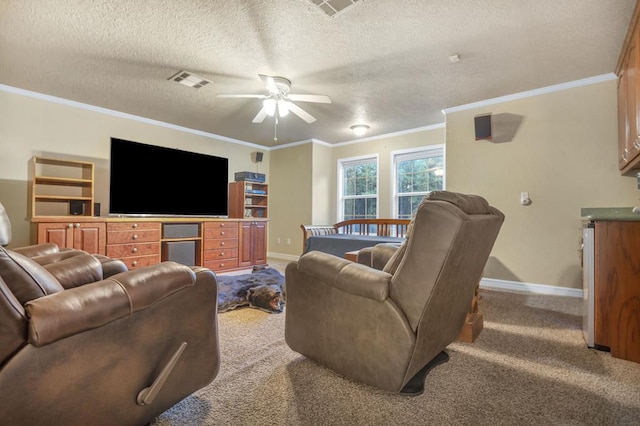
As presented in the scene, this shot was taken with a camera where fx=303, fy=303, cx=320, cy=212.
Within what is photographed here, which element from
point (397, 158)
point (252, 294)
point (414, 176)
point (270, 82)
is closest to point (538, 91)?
point (414, 176)

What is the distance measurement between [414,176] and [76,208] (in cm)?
505

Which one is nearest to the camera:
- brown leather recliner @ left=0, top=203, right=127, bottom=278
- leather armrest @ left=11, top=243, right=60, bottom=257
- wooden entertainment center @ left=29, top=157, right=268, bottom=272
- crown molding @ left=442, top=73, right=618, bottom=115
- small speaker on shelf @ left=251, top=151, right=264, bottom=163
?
brown leather recliner @ left=0, top=203, right=127, bottom=278

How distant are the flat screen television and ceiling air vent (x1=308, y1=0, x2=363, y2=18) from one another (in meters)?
3.25

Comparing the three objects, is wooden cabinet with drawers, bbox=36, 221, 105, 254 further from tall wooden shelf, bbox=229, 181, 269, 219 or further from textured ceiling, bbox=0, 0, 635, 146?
tall wooden shelf, bbox=229, 181, 269, 219

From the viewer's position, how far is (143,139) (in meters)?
4.79

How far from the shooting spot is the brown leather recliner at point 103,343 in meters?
0.84

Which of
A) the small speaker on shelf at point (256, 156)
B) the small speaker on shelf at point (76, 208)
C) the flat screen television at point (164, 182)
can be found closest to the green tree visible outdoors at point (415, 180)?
the small speaker on shelf at point (256, 156)

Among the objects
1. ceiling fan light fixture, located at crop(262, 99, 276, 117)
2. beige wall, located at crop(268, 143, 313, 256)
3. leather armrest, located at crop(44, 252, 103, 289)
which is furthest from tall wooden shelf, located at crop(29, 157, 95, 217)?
beige wall, located at crop(268, 143, 313, 256)

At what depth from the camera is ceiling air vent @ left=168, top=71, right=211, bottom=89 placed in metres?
3.26

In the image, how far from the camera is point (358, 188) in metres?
6.09

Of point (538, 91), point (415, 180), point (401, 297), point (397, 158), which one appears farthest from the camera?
point (397, 158)

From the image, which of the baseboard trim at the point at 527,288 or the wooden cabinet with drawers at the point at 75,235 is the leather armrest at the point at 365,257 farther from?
the wooden cabinet with drawers at the point at 75,235

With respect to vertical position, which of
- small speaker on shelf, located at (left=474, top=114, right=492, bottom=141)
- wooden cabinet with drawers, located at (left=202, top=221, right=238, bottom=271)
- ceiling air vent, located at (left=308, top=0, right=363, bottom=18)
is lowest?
wooden cabinet with drawers, located at (left=202, top=221, right=238, bottom=271)

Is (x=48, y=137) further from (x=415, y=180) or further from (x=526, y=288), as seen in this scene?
(x=526, y=288)
